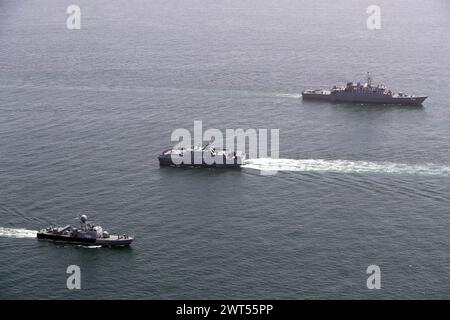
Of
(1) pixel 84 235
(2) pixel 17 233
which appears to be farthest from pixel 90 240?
(2) pixel 17 233

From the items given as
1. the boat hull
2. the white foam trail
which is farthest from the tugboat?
the white foam trail

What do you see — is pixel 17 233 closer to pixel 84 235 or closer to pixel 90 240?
pixel 84 235

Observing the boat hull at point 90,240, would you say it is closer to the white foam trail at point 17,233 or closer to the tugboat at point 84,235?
the tugboat at point 84,235

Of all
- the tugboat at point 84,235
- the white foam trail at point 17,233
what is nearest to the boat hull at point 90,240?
the tugboat at point 84,235

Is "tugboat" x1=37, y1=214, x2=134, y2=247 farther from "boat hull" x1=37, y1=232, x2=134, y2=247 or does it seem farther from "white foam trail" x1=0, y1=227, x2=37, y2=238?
"white foam trail" x1=0, y1=227, x2=37, y2=238

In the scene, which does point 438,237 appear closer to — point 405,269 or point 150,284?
point 405,269
